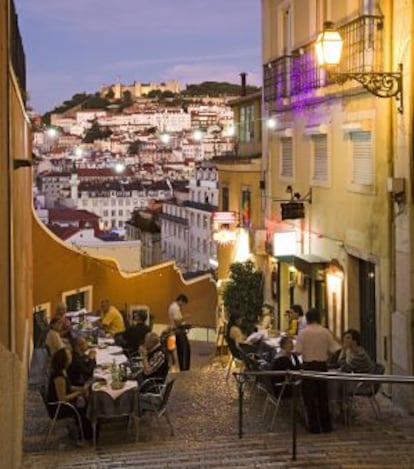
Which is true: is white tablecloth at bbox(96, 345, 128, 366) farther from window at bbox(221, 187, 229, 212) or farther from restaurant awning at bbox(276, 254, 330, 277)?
window at bbox(221, 187, 229, 212)

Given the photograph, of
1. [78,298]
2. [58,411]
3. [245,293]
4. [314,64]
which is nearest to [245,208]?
[245,293]

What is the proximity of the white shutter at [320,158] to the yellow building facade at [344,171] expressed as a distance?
0.8 inches

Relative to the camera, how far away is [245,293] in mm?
21328

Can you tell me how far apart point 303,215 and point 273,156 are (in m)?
3.66

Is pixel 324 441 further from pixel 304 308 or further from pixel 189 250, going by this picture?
pixel 189 250

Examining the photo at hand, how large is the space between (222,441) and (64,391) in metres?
1.85

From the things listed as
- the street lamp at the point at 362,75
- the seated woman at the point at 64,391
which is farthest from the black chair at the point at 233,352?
the street lamp at the point at 362,75

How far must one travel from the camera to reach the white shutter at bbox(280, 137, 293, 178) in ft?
63.3

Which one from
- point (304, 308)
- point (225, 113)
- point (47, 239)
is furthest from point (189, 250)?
point (225, 113)

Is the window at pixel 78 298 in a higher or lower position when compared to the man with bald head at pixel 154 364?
lower

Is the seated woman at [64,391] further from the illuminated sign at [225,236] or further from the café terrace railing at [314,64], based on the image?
the illuminated sign at [225,236]

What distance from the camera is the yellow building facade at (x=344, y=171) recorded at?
38.8 ft

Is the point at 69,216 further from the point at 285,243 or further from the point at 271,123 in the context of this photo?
the point at 285,243

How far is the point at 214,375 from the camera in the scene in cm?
1506
